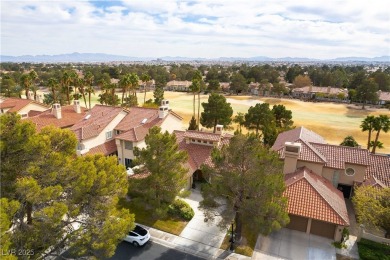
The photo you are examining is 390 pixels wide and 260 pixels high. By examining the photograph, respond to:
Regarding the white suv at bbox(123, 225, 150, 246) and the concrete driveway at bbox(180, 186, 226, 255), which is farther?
the concrete driveway at bbox(180, 186, 226, 255)

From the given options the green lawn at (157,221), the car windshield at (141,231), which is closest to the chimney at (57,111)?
the green lawn at (157,221)

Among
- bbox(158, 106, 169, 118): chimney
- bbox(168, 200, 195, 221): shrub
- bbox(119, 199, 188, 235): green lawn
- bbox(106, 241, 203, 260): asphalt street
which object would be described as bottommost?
bbox(106, 241, 203, 260): asphalt street

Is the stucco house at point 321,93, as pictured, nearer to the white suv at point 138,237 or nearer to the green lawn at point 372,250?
the green lawn at point 372,250

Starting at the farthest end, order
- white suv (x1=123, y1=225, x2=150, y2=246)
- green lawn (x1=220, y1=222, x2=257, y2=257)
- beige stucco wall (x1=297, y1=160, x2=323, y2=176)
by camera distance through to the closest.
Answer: beige stucco wall (x1=297, y1=160, x2=323, y2=176) → white suv (x1=123, y1=225, x2=150, y2=246) → green lawn (x1=220, y1=222, x2=257, y2=257)

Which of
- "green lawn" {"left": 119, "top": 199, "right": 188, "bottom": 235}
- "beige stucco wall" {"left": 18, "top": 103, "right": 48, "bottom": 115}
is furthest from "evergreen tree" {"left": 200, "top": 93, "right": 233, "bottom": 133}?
"beige stucco wall" {"left": 18, "top": 103, "right": 48, "bottom": 115}

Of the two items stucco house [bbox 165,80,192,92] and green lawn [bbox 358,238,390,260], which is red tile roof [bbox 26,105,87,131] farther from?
stucco house [bbox 165,80,192,92]

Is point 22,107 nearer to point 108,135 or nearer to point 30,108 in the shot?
point 30,108

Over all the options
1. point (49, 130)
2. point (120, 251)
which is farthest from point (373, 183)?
point (49, 130)
